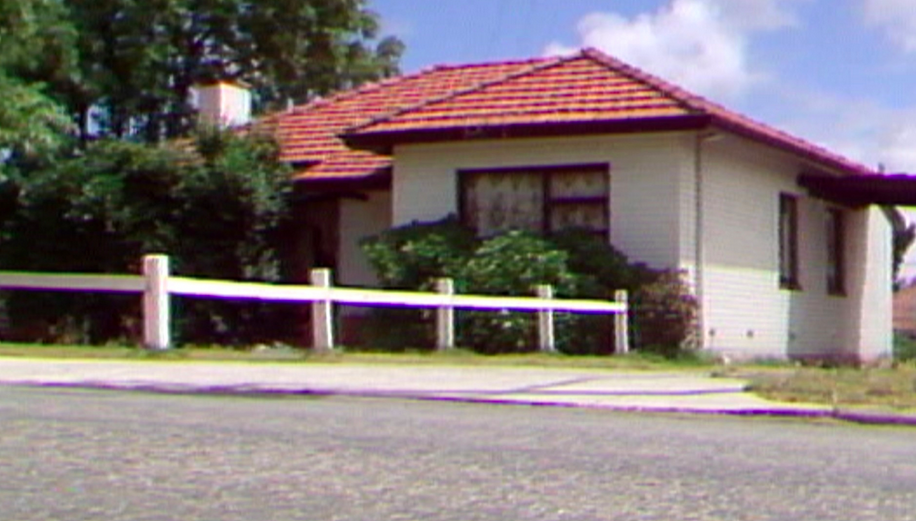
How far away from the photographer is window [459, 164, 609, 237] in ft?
81.6

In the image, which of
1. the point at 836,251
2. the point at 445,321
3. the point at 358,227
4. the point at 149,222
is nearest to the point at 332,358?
the point at 445,321

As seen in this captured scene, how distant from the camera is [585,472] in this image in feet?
26.9

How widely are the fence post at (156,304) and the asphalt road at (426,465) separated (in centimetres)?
666

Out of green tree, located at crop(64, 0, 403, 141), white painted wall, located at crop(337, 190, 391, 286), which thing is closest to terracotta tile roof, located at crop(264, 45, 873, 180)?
white painted wall, located at crop(337, 190, 391, 286)

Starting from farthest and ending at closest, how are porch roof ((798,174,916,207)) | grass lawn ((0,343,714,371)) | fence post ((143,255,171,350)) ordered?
porch roof ((798,174,916,207)) < fence post ((143,255,171,350)) < grass lawn ((0,343,714,371))

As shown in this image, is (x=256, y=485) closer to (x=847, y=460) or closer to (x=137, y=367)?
(x=847, y=460)

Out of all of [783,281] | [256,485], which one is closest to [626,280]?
[783,281]

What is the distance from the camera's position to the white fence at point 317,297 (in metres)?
18.2

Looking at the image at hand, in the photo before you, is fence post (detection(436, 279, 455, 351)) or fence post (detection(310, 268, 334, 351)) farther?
fence post (detection(436, 279, 455, 351))

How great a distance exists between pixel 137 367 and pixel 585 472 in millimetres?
8342

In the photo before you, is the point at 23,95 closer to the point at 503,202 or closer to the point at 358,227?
the point at 358,227

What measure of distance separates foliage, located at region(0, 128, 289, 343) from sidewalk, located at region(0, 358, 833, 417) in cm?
912

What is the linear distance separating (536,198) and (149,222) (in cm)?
611

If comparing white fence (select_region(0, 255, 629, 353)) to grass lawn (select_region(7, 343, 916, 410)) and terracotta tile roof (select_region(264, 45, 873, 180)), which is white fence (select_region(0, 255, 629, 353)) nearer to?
grass lawn (select_region(7, 343, 916, 410))
